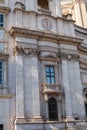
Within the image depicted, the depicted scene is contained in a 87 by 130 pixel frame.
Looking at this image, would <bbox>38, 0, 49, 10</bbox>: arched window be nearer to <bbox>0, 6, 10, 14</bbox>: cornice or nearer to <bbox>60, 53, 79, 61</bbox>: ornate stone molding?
<bbox>0, 6, 10, 14</bbox>: cornice

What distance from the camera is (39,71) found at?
19.8 meters

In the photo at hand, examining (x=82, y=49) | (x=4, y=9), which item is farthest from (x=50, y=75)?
(x=4, y=9)

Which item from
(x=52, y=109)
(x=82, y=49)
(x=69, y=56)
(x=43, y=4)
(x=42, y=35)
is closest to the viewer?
(x=52, y=109)

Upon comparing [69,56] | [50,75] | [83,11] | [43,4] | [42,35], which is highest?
[83,11]

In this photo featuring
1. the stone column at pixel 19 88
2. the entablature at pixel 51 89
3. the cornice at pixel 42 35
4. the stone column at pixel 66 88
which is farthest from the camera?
the stone column at pixel 66 88

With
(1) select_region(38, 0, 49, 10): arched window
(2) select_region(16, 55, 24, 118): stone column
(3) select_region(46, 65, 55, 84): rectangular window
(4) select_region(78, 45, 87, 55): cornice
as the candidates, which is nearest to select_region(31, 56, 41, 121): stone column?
(2) select_region(16, 55, 24, 118): stone column

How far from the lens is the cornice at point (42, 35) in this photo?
19.5 metres

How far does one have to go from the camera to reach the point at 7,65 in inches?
741

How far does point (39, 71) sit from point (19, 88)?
2.43 m

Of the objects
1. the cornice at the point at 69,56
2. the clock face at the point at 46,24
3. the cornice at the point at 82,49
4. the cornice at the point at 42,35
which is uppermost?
the clock face at the point at 46,24

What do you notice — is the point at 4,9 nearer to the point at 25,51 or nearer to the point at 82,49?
the point at 25,51

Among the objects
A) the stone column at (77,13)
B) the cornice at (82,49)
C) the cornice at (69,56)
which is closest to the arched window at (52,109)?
the cornice at (69,56)

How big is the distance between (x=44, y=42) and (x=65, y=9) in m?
14.2

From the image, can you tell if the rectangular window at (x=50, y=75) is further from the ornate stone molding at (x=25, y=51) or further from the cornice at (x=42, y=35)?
the cornice at (x=42, y=35)
